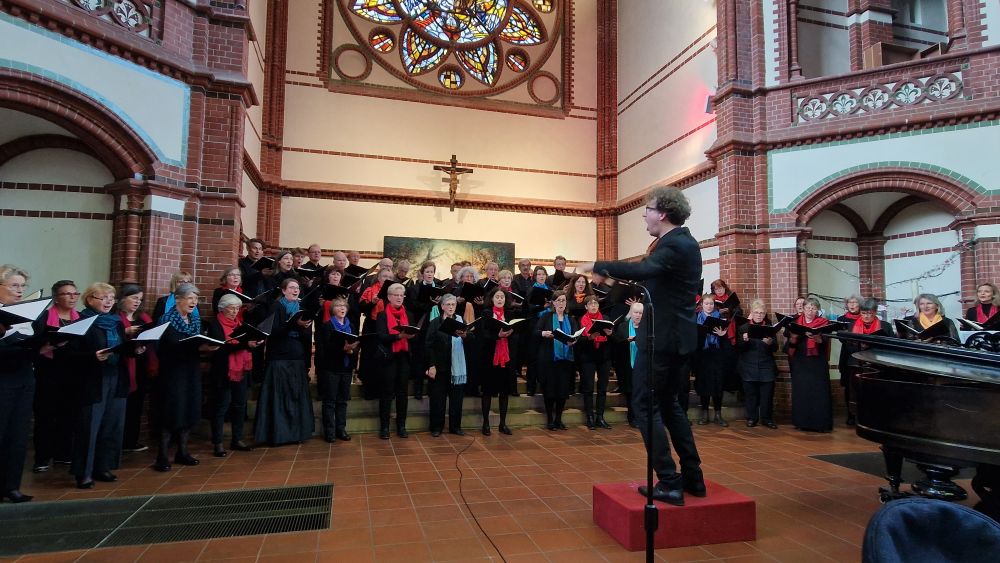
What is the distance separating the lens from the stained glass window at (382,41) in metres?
12.5

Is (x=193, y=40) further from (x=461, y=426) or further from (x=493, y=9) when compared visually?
(x=493, y=9)

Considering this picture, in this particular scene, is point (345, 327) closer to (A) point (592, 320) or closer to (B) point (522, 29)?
(A) point (592, 320)

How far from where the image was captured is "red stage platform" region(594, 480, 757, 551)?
3.17m

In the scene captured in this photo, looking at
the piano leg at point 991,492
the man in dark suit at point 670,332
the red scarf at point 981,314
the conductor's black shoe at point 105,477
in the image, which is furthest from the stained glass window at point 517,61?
the piano leg at point 991,492

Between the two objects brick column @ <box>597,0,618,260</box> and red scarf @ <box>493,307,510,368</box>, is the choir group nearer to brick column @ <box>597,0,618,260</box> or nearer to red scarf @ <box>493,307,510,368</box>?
red scarf @ <box>493,307,510,368</box>

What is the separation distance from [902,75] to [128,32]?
33.4 feet

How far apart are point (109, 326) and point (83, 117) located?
8.83ft

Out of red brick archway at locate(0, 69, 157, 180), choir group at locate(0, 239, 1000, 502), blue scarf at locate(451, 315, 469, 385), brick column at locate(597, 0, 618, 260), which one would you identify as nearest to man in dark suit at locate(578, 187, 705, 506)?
choir group at locate(0, 239, 1000, 502)

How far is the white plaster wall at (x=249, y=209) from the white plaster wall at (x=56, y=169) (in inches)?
108

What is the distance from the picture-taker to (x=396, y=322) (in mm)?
6312

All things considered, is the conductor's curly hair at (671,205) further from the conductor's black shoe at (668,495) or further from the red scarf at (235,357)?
the red scarf at (235,357)

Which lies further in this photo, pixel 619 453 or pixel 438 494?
pixel 619 453

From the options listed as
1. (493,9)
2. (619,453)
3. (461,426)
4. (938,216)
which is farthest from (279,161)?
(938,216)

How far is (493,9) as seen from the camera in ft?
44.5
